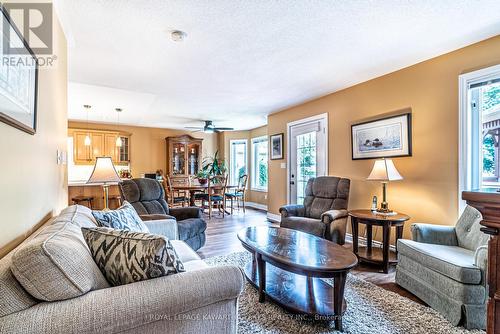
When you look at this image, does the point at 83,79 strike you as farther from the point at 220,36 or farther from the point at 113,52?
the point at 220,36

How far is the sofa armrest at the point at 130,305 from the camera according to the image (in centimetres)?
85

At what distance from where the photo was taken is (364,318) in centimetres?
192

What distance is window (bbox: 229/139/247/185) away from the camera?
26.4 feet

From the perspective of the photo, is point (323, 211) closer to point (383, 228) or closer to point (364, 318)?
point (383, 228)

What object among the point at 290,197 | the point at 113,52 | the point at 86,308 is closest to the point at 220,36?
the point at 113,52

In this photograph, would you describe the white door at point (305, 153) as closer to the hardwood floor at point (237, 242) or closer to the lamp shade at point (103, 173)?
the hardwood floor at point (237, 242)

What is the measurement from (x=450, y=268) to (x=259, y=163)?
5.89 metres

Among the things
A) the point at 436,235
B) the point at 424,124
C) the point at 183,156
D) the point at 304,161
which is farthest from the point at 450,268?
the point at 183,156

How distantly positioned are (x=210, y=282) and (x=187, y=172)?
680 cm

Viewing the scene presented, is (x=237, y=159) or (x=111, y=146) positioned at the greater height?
(x=111, y=146)

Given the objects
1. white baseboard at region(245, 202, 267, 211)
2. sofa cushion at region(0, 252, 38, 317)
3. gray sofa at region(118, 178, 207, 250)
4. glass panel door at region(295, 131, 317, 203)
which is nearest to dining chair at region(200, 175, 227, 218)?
white baseboard at region(245, 202, 267, 211)

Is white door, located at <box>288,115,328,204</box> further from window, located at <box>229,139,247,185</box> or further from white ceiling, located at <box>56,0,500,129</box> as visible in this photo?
window, located at <box>229,139,247,185</box>

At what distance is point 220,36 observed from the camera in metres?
2.39

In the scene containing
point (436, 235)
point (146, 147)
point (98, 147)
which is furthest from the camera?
point (146, 147)
